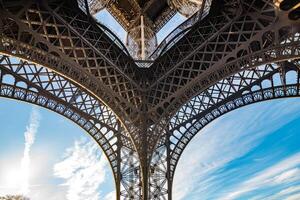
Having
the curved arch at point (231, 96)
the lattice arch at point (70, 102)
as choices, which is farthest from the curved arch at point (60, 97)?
the curved arch at point (231, 96)

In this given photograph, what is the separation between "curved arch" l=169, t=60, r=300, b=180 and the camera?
721 inches

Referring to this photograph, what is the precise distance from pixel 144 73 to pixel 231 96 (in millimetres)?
5022

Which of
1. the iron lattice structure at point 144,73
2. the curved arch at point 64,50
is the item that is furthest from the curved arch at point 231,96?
the curved arch at point 64,50

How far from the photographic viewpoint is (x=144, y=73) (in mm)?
18766

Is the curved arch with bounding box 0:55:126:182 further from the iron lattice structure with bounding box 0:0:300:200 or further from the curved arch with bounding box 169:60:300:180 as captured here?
the curved arch with bounding box 169:60:300:180

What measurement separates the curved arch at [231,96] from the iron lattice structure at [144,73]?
5 cm

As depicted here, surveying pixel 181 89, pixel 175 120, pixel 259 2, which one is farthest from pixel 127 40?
pixel 259 2

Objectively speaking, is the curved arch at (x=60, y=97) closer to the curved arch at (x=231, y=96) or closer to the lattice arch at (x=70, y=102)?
the lattice arch at (x=70, y=102)

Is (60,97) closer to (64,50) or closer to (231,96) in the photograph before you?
(64,50)

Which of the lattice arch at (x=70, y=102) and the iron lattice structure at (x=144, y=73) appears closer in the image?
the iron lattice structure at (x=144, y=73)

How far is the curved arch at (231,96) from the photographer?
60.1ft

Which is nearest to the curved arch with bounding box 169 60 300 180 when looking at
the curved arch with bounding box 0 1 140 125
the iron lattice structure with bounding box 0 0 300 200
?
the iron lattice structure with bounding box 0 0 300 200

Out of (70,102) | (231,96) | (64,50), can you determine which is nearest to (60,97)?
(70,102)

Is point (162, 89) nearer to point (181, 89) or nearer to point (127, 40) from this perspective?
point (181, 89)
